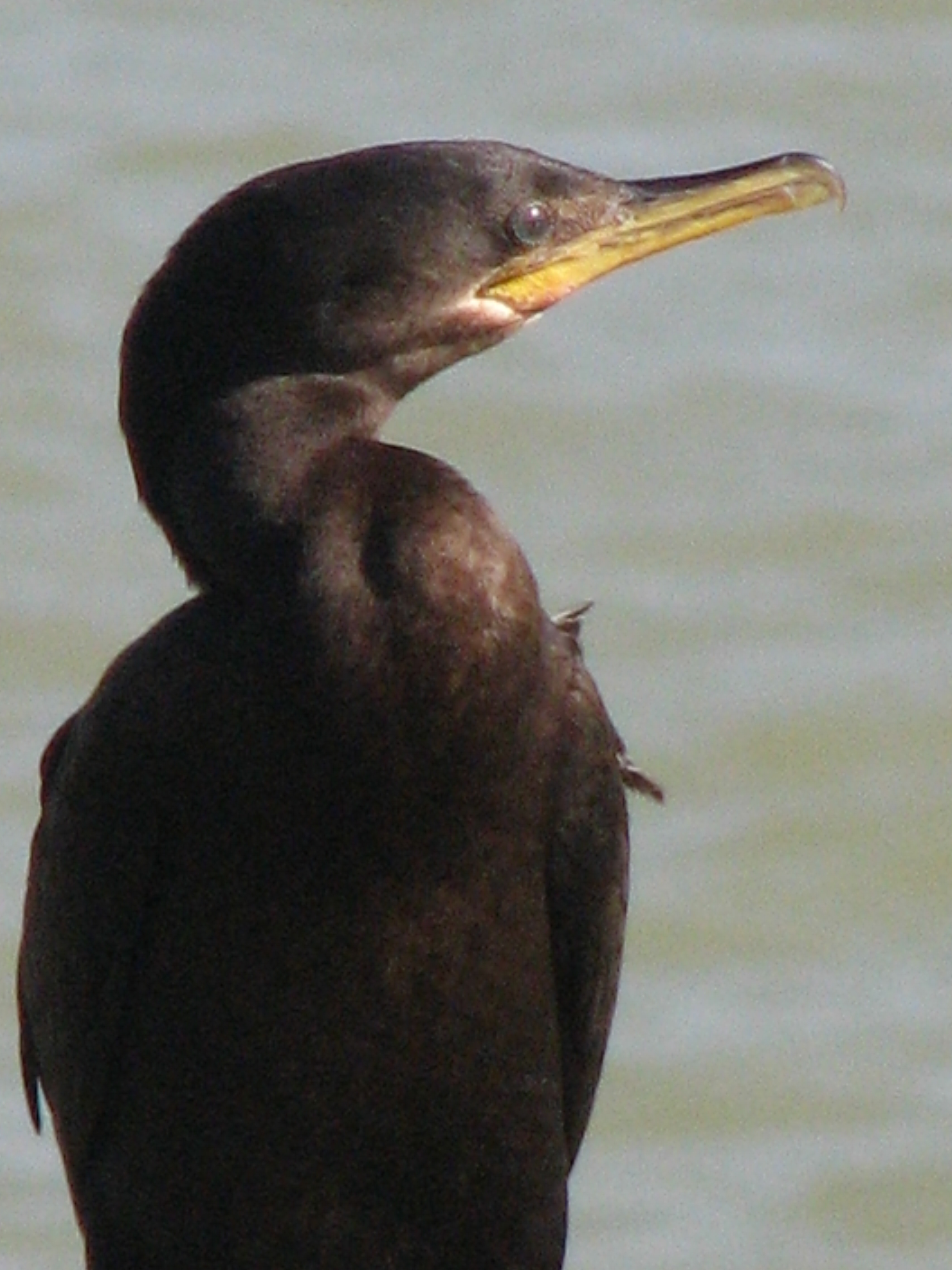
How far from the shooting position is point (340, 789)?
4.70 metres

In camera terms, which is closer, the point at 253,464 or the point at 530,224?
the point at 253,464

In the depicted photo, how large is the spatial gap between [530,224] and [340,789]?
2.23 ft

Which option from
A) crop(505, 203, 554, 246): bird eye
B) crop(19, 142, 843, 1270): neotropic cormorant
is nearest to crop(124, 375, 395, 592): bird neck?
crop(19, 142, 843, 1270): neotropic cormorant

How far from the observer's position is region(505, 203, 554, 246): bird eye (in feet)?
15.8

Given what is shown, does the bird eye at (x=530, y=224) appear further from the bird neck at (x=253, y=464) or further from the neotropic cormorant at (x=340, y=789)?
the bird neck at (x=253, y=464)

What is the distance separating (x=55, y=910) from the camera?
5043 millimetres

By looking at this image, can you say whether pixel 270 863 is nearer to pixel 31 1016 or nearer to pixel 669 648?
pixel 31 1016

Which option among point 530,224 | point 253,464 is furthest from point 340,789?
point 530,224

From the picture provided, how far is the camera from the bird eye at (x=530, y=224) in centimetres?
481

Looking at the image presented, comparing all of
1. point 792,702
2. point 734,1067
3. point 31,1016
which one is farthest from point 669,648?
point 31,1016

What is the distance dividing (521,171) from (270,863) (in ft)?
2.70

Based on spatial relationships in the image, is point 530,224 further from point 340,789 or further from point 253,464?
point 340,789

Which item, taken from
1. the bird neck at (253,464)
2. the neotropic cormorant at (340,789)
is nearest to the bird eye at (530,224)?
the neotropic cormorant at (340,789)

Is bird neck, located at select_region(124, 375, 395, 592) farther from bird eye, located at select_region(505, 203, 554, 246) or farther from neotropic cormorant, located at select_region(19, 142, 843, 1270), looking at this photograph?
bird eye, located at select_region(505, 203, 554, 246)
